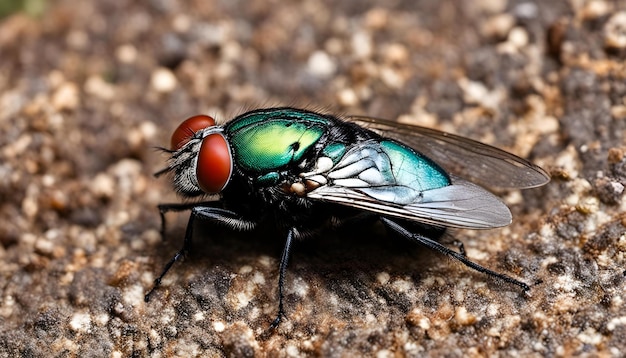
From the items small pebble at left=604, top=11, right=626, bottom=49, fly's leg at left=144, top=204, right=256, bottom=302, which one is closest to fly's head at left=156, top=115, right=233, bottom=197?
fly's leg at left=144, top=204, right=256, bottom=302

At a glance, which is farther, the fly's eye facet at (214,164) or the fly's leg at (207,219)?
the fly's leg at (207,219)

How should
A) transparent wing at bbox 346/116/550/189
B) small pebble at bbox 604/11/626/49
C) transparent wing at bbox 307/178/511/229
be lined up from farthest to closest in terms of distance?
small pebble at bbox 604/11/626/49
transparent wing at bbox 346/116/550/189
transparent wing at bbox 307/178/511/229

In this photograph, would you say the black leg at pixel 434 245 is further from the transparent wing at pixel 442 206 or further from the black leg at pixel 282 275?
the black leg at pixel 282 275

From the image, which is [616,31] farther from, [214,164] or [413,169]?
[214,164]

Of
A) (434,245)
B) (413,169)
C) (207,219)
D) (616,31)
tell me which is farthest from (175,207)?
(616,31)

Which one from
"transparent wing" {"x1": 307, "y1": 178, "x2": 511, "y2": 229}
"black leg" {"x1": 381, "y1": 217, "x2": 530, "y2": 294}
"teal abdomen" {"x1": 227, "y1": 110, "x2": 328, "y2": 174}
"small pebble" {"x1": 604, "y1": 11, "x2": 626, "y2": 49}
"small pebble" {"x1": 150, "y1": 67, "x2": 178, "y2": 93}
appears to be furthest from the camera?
"small pebble" {"x1": 150, "y1": 67, "x2": 178, "y2": 93}

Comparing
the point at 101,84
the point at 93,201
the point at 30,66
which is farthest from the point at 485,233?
the point at 30,66

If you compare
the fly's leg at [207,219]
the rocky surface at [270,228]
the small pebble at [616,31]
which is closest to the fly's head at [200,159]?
the fly's leg at [207,219]

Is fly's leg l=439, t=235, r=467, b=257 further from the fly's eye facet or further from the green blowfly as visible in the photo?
the fly's eye facet
